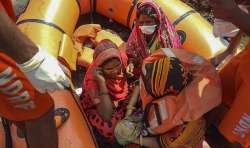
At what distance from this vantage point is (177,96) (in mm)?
2365

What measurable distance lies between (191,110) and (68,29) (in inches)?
61.1

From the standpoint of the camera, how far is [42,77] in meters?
1.90

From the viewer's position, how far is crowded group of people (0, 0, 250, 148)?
1.91 m

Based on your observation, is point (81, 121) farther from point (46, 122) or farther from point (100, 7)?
point (100, 7)


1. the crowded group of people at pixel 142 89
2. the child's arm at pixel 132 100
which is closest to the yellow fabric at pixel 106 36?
the crowded group of people at pixel 142 89

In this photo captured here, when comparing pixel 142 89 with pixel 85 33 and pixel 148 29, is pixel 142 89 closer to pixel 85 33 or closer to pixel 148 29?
pixel 148 29

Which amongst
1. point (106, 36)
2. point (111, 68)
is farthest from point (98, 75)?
point (106, 36)

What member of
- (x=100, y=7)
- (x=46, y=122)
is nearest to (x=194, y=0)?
(x=100, y=7)

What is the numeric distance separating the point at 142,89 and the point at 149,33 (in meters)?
0.64

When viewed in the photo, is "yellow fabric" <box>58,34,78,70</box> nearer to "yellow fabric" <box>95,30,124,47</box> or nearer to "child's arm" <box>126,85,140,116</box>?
"yellow fabric" <box>95,30,124,47</box>

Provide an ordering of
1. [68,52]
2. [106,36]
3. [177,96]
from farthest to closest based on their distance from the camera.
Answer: [106,36]
[68,52]
[177,96]

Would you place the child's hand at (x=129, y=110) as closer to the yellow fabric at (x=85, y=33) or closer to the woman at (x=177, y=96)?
the woman at (x=177, y=96)

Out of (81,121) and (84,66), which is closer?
(81,121)

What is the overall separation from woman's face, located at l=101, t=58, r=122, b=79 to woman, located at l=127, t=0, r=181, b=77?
11.2 inches
